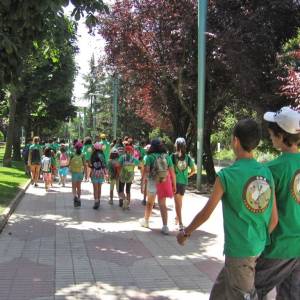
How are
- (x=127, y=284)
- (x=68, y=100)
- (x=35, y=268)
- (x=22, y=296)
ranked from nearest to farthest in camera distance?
(x=22, y=296), (x=127, y=284), (x=35, y=268), (x=68, y=100)

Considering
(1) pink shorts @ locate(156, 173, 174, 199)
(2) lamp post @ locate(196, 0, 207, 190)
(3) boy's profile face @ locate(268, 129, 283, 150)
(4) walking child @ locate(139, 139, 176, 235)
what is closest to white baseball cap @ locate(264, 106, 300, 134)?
(3) boy's profile face @ locate(268, 129, 283, 150)

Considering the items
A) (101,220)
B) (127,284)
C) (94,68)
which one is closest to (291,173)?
(127,284)

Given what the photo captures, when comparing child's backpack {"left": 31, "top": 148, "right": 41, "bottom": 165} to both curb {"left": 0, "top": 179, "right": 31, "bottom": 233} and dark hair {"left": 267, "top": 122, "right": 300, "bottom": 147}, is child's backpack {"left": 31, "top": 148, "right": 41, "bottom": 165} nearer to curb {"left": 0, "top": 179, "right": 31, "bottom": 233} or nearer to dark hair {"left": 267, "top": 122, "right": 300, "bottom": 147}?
curb {"left": 0, "top": 179, "right": 31, "bottom": 233}

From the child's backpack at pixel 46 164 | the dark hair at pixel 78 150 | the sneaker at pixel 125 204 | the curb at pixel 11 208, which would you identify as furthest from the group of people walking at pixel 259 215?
the child's backpack at pixel 46 164

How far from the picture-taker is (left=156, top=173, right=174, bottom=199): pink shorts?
9999 millimetres

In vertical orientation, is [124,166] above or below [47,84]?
below

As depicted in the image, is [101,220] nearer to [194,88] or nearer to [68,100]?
[194,88]

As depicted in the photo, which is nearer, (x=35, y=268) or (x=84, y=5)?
(x=35, y=268)

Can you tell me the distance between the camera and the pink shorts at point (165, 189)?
10.00 metres

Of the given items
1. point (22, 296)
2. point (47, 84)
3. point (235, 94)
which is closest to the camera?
point (22, 296)

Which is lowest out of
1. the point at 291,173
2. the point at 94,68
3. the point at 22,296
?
the point at 22,296

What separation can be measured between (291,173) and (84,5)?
466 cm

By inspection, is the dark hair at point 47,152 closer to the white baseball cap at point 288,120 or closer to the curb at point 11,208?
the curb at point 11,208

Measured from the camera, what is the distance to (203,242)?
897cm
